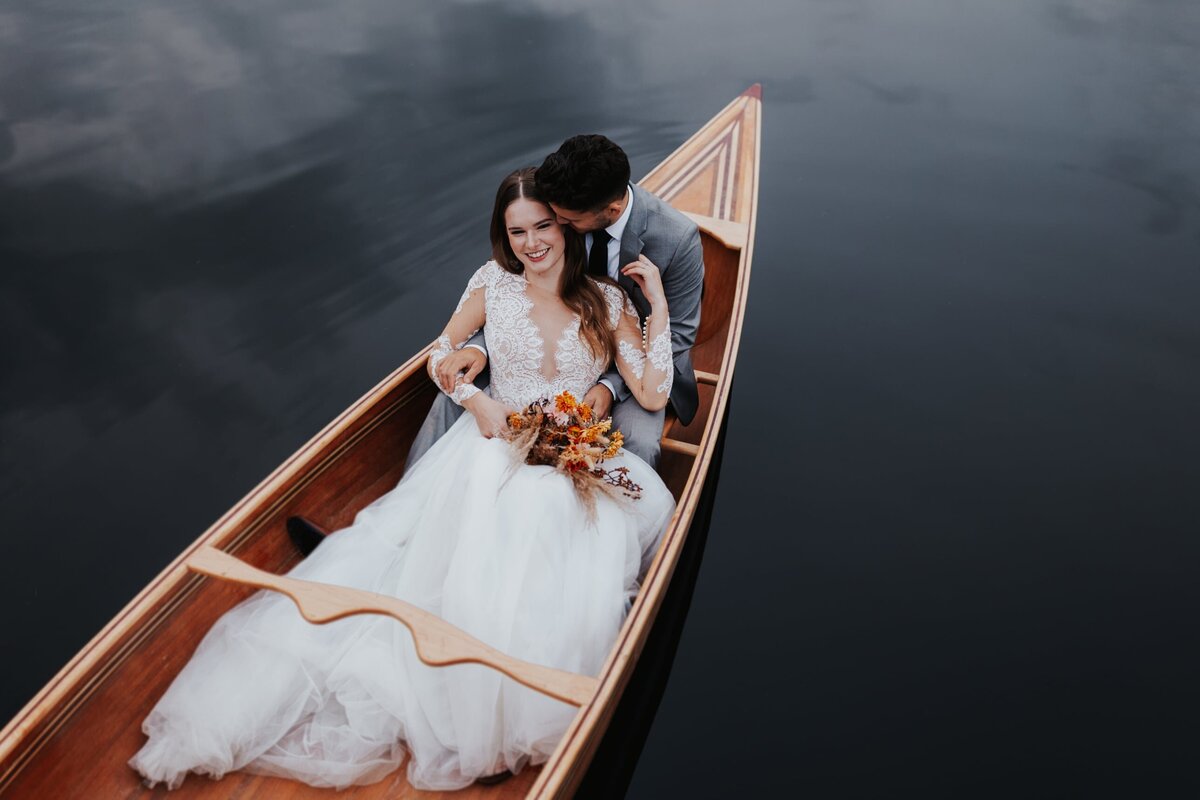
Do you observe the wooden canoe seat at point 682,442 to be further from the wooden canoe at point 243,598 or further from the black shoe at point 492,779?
the black shoe at point 492,779

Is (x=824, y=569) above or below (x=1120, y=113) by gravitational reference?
below

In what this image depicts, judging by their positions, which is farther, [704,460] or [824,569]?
[824,569]

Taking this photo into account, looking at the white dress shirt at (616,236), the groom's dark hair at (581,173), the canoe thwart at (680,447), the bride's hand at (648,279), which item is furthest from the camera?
the canoe thwart at (680,447)

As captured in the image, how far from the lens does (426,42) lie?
7.12 meters

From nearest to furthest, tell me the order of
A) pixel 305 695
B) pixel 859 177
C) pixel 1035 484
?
1. pixel 305 695
2. pixel 1035 484
3. pixel 859 177

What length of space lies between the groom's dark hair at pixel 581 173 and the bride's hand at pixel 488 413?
683mm

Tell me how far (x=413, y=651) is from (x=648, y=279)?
3.87 feet

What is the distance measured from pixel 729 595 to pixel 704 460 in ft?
2.78

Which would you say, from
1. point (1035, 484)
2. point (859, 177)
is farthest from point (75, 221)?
point (1035, 484)

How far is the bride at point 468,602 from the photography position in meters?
2.27

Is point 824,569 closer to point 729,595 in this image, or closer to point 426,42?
point 729,595

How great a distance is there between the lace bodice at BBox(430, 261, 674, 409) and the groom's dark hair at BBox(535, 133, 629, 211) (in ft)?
1.35

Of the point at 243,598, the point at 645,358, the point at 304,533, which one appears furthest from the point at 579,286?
the point at 243,598

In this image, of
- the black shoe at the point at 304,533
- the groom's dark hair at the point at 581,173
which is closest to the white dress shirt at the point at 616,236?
the groom's dark hair at the point at 581,173
